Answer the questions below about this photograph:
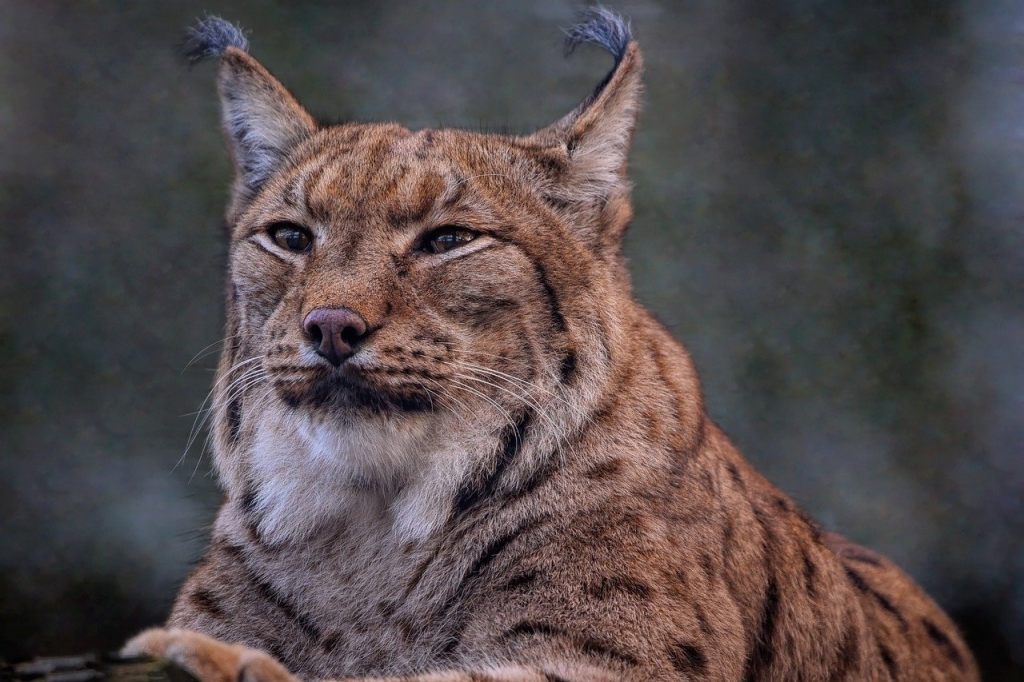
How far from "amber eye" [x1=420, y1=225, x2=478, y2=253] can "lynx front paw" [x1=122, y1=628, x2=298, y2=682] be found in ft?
4.59

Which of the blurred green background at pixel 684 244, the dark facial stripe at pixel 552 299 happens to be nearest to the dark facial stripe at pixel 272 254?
the dark facial stripe at pixel 552 299

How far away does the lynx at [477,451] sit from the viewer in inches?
135

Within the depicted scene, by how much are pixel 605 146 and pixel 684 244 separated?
2785 millimetres

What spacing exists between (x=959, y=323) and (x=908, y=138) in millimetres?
1093

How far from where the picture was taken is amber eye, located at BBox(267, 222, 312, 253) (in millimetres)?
3932

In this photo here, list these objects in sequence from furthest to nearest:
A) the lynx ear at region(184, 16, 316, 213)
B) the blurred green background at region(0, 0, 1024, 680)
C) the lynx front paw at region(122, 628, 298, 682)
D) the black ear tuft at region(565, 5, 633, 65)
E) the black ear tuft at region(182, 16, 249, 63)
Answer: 1. the blurred green background at region(0, 0, 1024, 680)
2. the black ear tuft at region(182, 16, 249, 63)
3. the lynx ear at region(184, 16, 316, 213)
4. the black ear tuft at region(565, 5, 633, 65)
5. the lynx front paw at region(122, 628, 298, 682)

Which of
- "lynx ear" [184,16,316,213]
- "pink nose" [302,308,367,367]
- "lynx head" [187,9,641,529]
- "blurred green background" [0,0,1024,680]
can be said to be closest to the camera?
"pink nose" [302,308,367,367]

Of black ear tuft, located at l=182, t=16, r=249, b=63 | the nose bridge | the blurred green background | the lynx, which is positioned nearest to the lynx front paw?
the lynx

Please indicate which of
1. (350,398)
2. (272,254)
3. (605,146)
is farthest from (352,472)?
(605,146)

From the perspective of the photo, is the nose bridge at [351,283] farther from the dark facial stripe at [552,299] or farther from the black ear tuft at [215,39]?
the black ear tuft at [215,39]

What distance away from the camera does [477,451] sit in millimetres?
3719

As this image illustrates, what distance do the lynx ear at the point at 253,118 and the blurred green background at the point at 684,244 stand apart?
182 centimetres

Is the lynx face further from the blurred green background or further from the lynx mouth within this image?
the blurred green background

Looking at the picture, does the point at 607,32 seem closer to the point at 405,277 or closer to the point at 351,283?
the point at 405,277
